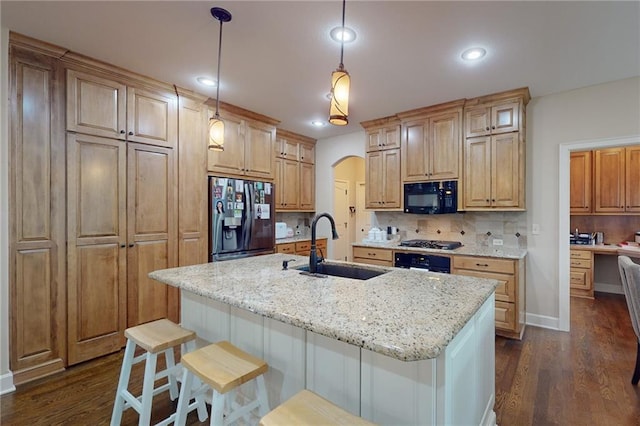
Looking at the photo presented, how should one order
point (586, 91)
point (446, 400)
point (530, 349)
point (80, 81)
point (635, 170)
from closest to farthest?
1. point (446, 400)
2. point (80, 81)
3. point (530, 349)
4. point (586, 91)
5. point (635, 170)

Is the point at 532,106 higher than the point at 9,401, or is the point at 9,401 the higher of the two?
the point at 532,106

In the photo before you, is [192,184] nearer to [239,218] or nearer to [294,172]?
[239,218]

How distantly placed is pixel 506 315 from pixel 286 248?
9.23ft

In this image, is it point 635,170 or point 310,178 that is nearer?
point 635,170

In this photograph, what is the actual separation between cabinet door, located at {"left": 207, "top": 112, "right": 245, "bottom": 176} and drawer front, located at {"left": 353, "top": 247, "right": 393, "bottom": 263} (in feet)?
6.04

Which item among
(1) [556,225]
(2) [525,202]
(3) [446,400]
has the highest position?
(2) [525,202]

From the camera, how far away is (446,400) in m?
1.12

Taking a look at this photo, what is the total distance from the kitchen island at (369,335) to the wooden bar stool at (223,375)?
0.15 meters

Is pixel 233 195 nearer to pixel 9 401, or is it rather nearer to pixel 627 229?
pixel 9 401

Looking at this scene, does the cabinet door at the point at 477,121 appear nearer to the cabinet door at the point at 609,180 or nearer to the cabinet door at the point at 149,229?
the cabinet door at the point at 609,180

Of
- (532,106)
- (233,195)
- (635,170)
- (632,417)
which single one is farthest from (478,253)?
(635,170)

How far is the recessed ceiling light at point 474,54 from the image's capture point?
2420 millimetres

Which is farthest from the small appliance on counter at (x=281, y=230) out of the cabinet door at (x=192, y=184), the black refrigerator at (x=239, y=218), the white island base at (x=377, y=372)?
the white island base at (x=377, y=372)

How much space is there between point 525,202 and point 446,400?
3.05 m
